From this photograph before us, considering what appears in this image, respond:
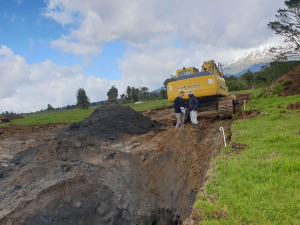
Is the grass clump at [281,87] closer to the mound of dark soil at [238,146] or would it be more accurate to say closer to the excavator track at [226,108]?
the excavator track at [226,108]

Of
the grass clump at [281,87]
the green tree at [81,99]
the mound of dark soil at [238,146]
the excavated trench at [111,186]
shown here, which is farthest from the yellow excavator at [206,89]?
the green tree at [81,99]

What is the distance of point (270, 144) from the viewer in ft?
18.1

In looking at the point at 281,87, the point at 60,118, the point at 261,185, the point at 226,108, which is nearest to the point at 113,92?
the point at 60,118

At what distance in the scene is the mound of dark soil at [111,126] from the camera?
9.98 m

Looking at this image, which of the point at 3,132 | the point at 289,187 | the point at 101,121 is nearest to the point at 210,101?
the point at 101,121

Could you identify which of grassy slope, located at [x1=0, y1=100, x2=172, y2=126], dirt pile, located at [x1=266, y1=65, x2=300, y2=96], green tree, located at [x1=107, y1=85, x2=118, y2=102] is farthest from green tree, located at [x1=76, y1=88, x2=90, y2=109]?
dirt pile, located at [x1=266, y1=65, x2=300, y2=96]

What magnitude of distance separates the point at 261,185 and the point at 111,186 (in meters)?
3.84

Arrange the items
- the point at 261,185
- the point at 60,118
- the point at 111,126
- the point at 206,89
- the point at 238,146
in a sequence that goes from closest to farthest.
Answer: the point at 261,185 → the point at 238,146 → the point at 206,89 → the point at 111,126 → the point at 60,118

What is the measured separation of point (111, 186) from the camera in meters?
5.97

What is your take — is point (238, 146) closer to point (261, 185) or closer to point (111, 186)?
point (261, 185)

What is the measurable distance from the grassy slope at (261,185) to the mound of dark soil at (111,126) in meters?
6.26

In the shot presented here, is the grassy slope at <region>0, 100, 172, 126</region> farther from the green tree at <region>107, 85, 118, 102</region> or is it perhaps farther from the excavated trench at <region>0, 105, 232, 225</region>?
the green tree at <region>107, 85, 118, 102</region>

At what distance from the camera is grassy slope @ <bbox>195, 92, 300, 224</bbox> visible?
122 inches

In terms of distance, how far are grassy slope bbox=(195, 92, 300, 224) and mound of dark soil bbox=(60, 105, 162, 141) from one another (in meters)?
6.26
